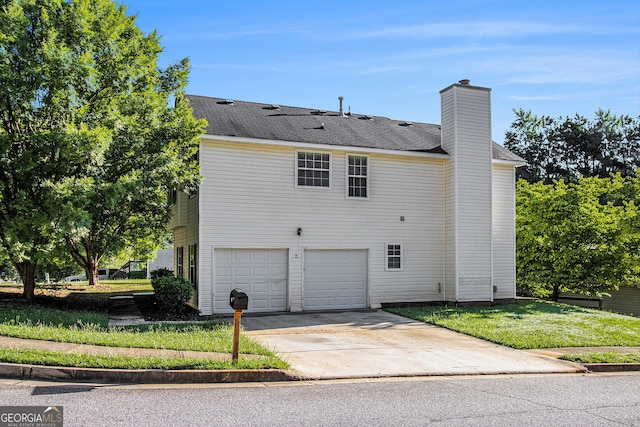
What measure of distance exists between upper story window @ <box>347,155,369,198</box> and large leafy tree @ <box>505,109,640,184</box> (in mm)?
29920

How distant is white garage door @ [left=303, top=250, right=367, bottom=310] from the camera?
17.0 m

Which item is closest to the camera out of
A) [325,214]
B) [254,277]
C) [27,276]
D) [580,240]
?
[27,276]

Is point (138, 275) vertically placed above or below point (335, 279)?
below

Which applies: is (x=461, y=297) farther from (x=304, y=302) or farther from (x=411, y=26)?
(x=411, y=26)

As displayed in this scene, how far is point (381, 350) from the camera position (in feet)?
35.5

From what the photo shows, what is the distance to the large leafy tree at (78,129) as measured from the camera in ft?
42.6

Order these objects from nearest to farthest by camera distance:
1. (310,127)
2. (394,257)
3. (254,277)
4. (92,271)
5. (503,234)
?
1. (254,277)
2. (394,257)
3. (310,127)
4. (503,234)
5. (92,271)

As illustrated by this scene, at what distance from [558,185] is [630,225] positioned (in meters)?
2.99

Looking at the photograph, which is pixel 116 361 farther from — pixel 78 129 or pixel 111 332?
pixel 78 129

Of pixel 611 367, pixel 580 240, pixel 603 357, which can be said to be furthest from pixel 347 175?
pixel 580 240

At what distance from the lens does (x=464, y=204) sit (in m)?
18.3

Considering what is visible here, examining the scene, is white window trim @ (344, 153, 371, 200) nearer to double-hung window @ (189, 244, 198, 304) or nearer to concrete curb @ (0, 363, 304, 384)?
double-hung window @ (189, 244, 198, 304)

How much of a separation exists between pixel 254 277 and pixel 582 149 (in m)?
37.2

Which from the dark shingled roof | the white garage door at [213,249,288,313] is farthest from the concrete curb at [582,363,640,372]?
the dark shingled roof
